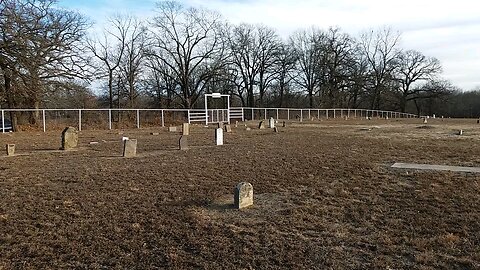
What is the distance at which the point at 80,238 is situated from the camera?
14.8 feet

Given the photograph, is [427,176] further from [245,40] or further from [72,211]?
[245,40]

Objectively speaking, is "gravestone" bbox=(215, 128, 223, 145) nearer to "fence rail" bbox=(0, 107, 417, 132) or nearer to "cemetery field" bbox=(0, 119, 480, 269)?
"cemetery field" bbox=(0, 119, 480, 269)

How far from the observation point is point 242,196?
19.3ft

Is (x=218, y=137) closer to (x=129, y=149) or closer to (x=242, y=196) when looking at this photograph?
(x=129, y=149)

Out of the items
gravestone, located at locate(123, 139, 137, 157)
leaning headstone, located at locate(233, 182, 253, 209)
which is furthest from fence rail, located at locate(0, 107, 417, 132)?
leaning headstone, located at locate(233, 182, 253, 209)

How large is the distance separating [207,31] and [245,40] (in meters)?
8.54

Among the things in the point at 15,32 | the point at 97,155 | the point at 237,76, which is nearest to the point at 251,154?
the point at 97,155

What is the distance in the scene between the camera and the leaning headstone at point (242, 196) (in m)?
5.87

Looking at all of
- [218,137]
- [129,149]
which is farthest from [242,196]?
[218,137]

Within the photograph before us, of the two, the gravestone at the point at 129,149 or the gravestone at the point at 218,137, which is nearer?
the gravestone at the point at 129,149

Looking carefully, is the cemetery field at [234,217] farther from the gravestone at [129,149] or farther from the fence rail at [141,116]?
the fence rail at [141,116]

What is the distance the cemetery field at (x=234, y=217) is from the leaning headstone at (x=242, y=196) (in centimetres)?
12

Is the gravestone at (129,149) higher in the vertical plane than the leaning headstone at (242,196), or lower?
higher

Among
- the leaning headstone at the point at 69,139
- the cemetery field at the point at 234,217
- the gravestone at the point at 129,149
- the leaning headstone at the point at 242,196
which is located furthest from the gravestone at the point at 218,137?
the leaning headstone at the point at 242,196
